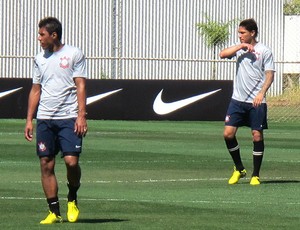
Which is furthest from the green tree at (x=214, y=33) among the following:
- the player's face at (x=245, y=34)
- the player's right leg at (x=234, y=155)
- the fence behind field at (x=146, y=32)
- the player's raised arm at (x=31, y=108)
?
the player's raised arm at (x=31, y=108)

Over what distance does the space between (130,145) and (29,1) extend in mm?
20927

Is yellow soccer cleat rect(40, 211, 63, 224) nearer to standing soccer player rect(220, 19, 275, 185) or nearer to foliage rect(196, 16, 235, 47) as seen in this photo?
standing soccer player rect(220, 19, 275, 185)

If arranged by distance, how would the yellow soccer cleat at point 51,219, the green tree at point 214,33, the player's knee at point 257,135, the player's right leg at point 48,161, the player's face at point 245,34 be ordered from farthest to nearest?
1. the green tree at point 214,33
2. the player's knee at point 257,135
3. the player's face at point 245,34
4. the player's right leg at point 48,161
5. the yellow soccer cleat at point 51,219

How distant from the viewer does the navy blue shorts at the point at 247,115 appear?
16.0m

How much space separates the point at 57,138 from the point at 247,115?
4772mm

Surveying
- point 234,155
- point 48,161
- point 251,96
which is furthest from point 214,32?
point 48,161

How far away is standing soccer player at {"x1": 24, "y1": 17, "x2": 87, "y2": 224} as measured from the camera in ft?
38.3

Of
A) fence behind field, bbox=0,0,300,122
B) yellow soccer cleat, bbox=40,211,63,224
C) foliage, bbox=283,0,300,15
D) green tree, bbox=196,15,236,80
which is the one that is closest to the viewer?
yellow soccer cleat, bbox=40,211,63,224

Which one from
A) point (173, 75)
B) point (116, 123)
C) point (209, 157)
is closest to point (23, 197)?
point (209, 157)

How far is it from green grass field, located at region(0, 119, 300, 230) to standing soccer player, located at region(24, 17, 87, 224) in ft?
1.25

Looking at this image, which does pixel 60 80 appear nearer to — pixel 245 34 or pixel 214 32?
pixel 245 34

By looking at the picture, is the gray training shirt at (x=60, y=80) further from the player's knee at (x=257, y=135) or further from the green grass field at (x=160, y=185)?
the player's knee at (x=257, y=135)

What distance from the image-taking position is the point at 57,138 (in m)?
11.8

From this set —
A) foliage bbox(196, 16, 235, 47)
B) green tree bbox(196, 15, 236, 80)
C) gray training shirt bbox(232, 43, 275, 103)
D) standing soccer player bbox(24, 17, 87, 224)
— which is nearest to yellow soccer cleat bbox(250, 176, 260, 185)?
gray training shirt bbox(232, 43, 275, 103)
